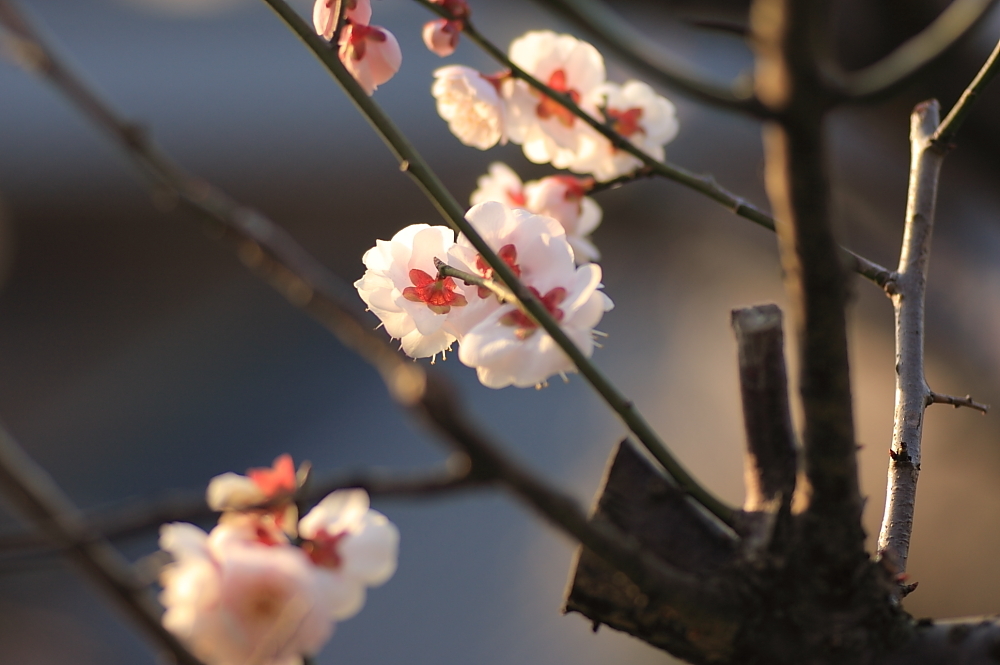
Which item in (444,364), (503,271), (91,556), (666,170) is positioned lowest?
(91,556)

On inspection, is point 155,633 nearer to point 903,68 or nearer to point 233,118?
point 903,68

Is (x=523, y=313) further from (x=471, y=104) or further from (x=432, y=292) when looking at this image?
(x=471, y=104)

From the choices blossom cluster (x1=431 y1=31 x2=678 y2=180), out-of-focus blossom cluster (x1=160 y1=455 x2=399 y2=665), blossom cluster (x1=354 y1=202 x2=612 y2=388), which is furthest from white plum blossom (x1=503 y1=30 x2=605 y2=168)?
out-of-focus blossom cluster (x1=160 y1=455 x2=399 y2=665)

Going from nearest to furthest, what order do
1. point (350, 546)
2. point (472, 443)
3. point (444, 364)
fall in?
point (472, 443)
point (350, 546)
point (444, 364)

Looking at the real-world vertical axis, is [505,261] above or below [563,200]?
below

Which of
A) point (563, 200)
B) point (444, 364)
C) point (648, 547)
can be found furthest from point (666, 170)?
point (444, 364)

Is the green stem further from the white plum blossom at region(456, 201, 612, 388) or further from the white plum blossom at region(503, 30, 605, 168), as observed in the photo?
the white plum blossom at region(503, 30, 605, 168)
